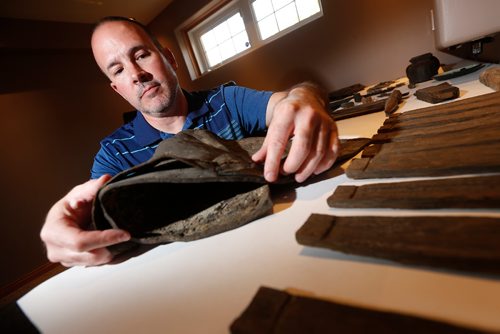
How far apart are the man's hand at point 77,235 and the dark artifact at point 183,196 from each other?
38 millimetres

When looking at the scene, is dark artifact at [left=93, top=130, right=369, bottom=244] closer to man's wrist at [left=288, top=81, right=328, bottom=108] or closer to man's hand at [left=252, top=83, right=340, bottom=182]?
man's hand at [left=252, top=83, right=340, bottom=182]

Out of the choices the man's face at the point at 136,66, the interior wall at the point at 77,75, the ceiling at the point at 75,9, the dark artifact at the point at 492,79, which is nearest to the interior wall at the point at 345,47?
the interior wall at the point at 77,75

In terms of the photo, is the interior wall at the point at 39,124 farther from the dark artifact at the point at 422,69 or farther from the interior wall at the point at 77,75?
the dark artifact at the point at 422,69

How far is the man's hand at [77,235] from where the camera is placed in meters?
0.69

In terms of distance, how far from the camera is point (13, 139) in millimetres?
3832

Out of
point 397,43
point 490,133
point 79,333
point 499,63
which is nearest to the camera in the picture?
point 79,333

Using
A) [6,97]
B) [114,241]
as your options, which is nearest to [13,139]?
[6,97]

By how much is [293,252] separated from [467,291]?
0.27 meters

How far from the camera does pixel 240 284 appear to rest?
1.63 ft

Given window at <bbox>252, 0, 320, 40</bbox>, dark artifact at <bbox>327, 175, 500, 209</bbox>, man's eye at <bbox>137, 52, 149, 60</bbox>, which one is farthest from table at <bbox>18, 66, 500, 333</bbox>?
window at <bbox>252, 0, 320, 40</bbox>

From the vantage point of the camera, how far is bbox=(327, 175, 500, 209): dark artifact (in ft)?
1.53

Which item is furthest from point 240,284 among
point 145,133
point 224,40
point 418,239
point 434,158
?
point 224,40

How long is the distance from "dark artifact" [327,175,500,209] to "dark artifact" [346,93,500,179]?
57 millimetres

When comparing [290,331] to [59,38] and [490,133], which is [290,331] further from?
[59,38]
